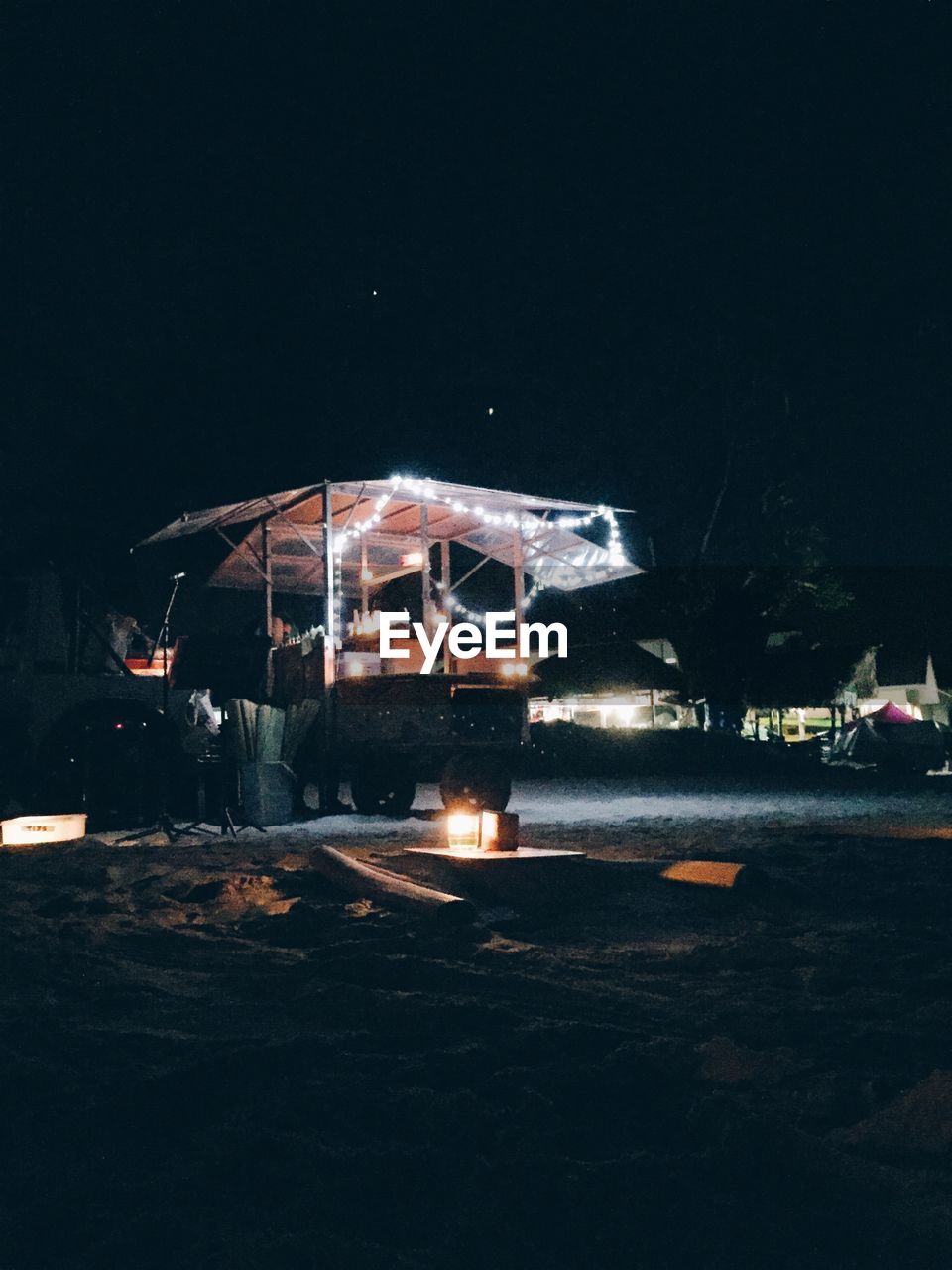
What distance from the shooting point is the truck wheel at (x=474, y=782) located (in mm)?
12227

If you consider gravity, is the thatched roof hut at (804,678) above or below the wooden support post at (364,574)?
below

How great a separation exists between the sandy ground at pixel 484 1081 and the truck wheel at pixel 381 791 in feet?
20.7

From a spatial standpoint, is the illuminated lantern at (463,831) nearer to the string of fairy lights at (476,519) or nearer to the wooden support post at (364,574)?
the string of fairy lights at (476,519)

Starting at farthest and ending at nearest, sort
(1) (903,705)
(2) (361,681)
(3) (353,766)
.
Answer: (1) (903,705) → (3) (353,766) → (2) (361,681)

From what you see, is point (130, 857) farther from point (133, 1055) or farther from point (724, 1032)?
point (724, 1032)

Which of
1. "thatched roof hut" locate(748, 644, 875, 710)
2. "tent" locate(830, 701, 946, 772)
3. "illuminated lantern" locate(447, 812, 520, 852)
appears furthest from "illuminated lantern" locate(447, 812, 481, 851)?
"thatched roof hut" locate(748, 644, 875, 710)

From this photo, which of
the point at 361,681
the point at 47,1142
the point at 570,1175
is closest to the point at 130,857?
the point at 361,681

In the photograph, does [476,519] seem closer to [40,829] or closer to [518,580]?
[518,580]

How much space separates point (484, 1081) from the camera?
11.4ft

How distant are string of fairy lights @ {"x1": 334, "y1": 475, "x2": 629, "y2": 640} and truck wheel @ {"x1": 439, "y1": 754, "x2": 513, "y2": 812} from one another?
343 cm

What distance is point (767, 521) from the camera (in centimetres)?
3409

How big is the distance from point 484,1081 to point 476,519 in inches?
486

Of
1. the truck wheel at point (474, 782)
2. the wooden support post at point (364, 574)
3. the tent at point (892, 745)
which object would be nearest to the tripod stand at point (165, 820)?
the truck wheel at point (474, 782)

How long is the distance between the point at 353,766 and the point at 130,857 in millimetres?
4559
